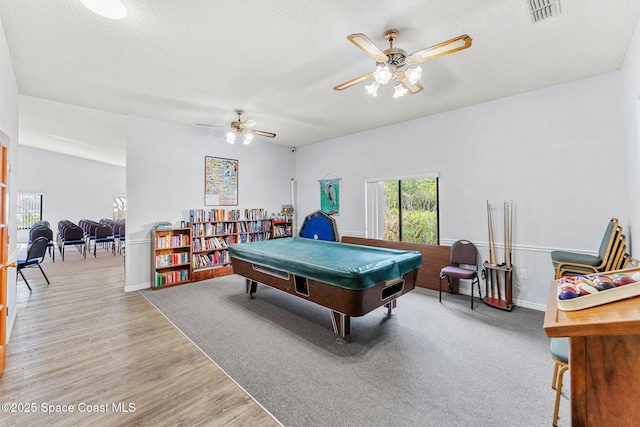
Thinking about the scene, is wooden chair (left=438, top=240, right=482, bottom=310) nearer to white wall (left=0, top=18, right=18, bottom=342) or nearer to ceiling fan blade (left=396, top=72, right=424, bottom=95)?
ceiling fan blade (left=396, top=72, right=424, bottom=95)

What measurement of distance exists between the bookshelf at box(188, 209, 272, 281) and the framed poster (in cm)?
24

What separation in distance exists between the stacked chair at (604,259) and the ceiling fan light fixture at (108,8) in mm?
4684

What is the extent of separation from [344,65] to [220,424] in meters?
3.31

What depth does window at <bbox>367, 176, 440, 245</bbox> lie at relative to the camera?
4.61 meters

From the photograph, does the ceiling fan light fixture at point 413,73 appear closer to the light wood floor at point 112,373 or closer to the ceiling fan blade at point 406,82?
the ceiling fan blade at point 406,82

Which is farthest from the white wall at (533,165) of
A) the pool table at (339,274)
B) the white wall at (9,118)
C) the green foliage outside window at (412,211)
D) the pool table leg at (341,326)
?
the white wall at (9,118)

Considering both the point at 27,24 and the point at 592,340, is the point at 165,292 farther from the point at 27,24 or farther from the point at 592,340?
the point at 592,340

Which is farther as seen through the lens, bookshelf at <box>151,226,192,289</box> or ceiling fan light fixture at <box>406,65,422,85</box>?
bookshelf at <box>151,226,192,289</box>

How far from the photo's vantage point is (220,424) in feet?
5.54

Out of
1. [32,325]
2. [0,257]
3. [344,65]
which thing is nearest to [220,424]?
[0,257]

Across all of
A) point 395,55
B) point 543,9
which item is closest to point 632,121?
point 543,9

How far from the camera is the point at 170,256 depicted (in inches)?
185

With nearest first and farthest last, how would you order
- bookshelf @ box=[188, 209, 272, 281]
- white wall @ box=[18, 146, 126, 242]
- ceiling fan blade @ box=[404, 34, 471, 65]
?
ceiling fan blade @ box=[404, 34, 471, 65], bookshelf @ box=[188, 209, 272, 281], white wall @ box=[18, 146, 126, 242]

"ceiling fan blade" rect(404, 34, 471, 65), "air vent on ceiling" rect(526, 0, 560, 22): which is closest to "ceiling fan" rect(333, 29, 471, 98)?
"ceiling fan blade" rect(404, 34, 471, 65)
